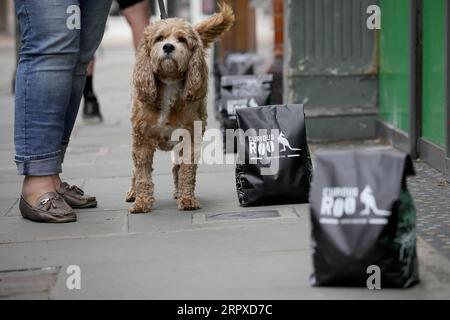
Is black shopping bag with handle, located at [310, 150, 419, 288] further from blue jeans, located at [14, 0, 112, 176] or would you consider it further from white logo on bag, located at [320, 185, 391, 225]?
blue jeans, located at [14, 0, 112, 176]

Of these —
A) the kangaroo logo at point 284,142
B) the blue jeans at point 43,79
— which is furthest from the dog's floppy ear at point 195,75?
the blue jeans at point 43,79

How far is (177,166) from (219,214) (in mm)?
548

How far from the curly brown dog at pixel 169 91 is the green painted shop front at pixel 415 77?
1450mm

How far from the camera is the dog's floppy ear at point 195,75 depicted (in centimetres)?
483

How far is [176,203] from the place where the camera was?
5270 millimetres

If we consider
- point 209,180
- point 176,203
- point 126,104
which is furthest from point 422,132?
point 126,104

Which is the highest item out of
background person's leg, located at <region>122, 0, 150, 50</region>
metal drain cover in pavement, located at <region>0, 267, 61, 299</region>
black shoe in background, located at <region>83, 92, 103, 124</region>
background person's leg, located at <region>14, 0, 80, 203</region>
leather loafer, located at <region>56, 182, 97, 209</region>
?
background person's leg, located at <region>122, 0, 150, 50</region>

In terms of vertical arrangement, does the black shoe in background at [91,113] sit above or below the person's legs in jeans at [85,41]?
below

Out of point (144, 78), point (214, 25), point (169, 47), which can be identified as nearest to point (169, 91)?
point (144, 78)

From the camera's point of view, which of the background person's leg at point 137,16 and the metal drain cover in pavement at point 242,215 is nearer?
the metal drain cover in pavement at point 242,215

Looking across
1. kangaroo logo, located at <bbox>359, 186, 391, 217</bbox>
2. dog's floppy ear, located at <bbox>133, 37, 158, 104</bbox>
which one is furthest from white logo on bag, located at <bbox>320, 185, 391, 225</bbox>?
dog's floppy ear, located at <bbox>133, 37, 158, 104</bbox>

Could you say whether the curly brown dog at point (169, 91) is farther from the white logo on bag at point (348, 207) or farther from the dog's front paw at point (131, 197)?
the white logo on bag at point (348, 207)

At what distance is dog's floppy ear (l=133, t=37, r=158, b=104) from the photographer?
4.83 metres

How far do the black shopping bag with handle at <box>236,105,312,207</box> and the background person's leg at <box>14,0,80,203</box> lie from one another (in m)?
0.98
